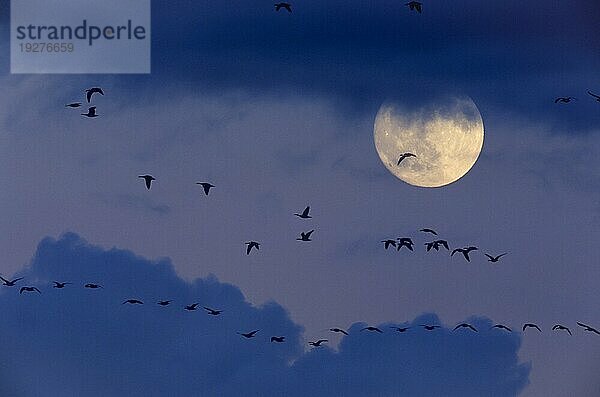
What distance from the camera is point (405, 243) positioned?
2.94m

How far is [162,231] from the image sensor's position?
2957 millimetres

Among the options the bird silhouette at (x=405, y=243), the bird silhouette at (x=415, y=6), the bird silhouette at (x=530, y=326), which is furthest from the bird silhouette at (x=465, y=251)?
the bird silhouette at (x=415, y=6)

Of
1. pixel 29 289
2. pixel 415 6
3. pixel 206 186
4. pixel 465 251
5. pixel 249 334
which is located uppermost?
pixel 415 6

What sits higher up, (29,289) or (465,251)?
(465,251)

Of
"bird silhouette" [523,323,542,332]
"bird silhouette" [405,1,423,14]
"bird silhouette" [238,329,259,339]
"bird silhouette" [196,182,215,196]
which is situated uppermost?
"bird silhouette" [405,1,423,14]

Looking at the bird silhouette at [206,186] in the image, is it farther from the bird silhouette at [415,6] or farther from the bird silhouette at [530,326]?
the bird silhouette at [530,326]

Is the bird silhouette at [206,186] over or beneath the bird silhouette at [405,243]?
over

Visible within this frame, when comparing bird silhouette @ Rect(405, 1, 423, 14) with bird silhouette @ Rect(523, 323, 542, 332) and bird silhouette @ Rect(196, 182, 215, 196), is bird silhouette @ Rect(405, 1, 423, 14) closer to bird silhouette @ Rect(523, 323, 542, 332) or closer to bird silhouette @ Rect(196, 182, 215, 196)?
bird silhouette @ Rect(196, 182, 215, 196)

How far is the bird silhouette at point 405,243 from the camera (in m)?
2.94

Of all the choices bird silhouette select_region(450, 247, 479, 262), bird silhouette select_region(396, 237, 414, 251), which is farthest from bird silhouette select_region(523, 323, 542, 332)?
bird silhouette select_region(396, 237, 414, 251)

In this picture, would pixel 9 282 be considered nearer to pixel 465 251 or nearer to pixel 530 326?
pixel 465 251

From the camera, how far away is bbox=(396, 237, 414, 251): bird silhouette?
2936 mm

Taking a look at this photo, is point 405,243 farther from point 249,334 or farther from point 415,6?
point 415,6

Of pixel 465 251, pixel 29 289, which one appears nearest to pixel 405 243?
pixel 465 251
